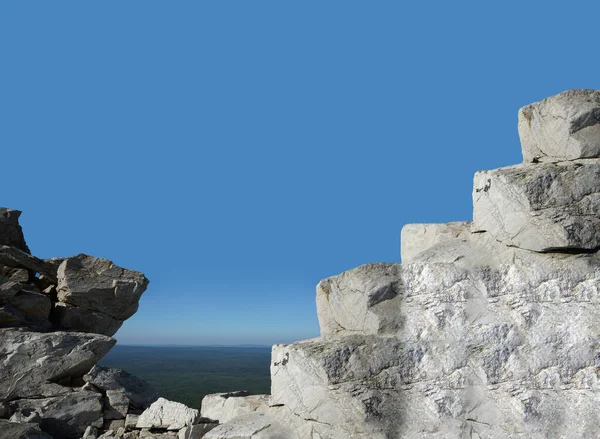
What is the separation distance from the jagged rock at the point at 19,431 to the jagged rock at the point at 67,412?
1322 mm

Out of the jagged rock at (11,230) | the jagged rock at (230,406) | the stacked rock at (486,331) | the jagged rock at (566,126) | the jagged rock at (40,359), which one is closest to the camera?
the stacked rock at (486,331)

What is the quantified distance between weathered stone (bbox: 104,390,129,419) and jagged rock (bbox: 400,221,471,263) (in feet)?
35.8

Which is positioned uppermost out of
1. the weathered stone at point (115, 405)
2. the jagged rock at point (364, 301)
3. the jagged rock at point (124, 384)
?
the jagged rock at point (364, 301)

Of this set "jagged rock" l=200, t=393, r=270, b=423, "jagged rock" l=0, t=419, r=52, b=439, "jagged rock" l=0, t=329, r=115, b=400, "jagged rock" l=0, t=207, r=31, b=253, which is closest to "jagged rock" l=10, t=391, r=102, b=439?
"jagged rock" l=0, t=329, r=115, b=400

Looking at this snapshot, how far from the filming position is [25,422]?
70.3 ft

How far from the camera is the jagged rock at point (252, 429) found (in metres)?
17.7

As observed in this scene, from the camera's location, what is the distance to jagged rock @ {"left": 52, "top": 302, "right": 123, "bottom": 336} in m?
26.6

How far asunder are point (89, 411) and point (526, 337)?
14649mm

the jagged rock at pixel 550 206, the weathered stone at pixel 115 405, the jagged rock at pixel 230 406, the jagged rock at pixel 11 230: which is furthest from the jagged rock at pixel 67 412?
the jagged rock at pixel 550 206

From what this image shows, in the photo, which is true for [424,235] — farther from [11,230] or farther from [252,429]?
[11,230]

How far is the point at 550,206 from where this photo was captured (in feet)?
55.9

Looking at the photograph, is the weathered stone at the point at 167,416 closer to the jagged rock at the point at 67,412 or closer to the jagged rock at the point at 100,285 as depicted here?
the jagged rock at the point at 67,412

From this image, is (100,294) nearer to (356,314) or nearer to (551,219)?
(356,314)

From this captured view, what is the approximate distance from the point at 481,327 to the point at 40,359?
1542 centimetres
